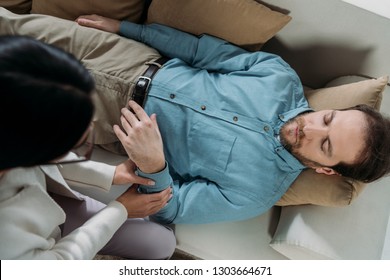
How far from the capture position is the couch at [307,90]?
3.43 ft

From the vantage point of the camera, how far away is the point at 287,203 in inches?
42.7

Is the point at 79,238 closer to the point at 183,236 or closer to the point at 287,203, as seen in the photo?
the point at 183,236

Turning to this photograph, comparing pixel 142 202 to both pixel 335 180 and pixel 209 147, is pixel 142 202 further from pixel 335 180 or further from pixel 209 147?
pixel 335 180

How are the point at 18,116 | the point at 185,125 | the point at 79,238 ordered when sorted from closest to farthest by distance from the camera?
the point at 18,116
the point at 79,238
the point at 185,125

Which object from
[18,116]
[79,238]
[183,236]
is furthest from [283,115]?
[18,116]

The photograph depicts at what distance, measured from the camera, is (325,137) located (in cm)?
97

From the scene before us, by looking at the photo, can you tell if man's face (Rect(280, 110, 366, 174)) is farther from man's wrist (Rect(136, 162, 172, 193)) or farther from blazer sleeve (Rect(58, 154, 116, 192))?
blazer sleeve (Rect(58, 154, 116, 192))

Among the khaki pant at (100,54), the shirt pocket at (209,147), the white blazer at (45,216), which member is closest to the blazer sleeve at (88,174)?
the white blazer at (45,216)

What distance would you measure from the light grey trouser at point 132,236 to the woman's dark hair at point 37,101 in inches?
19.1

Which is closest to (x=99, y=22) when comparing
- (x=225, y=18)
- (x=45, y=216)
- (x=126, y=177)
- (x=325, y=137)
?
(x=225, y=18)

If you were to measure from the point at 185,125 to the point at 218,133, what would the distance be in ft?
0.33

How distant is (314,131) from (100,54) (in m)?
0.66

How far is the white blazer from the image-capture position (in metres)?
0.71

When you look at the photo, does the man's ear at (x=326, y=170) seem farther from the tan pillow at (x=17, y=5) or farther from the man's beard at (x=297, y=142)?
the tan pillow at (x=17, y=5)
